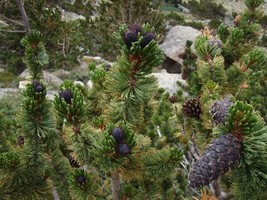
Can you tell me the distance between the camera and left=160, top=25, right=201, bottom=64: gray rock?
17.6m

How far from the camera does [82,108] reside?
5.52ft

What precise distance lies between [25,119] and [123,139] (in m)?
0.58

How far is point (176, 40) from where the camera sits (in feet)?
60.9

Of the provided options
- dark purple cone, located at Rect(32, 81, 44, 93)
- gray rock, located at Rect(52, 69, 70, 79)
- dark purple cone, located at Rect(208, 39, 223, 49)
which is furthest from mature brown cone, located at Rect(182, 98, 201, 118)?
gray rock, located at Rect(52, 69, 70, 79)

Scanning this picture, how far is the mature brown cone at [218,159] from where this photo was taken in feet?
4.55

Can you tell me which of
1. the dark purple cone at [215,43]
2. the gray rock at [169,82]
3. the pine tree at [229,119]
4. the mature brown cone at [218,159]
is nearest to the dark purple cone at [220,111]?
the pine tree at [229,119]

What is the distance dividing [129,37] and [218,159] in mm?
611

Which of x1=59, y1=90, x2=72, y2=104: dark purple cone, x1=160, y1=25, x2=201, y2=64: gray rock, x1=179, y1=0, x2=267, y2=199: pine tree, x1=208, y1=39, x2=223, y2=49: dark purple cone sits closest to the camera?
x1=179, y1=0, x2=267, y2=199: pine tree

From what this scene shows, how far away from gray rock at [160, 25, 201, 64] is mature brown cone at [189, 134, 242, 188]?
52.0ft

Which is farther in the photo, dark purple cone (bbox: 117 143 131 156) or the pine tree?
dark purple cone (bbox: 117 143 131 156)

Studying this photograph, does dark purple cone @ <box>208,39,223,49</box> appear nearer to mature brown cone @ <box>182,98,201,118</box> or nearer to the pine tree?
the pine tree

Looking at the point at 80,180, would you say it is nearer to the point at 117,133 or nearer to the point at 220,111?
the point at 117,133

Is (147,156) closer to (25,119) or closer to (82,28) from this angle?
(25,119)

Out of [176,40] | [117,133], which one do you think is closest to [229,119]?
[117,133]
